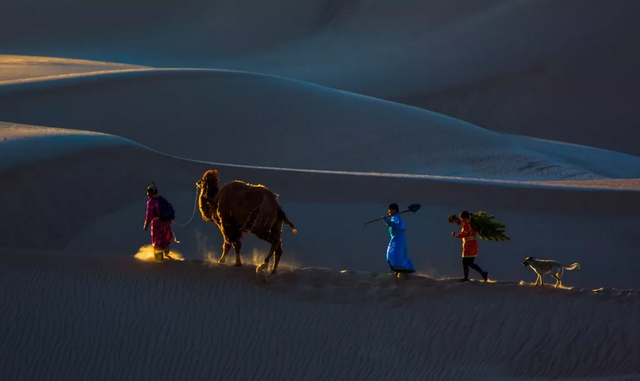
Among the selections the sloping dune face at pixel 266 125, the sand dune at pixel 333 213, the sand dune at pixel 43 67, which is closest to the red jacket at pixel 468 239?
the sand dune at pixel 333 213

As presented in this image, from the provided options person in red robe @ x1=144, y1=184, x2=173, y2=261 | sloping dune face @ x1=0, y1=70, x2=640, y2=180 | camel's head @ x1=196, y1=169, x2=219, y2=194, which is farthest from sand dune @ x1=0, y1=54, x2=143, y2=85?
camel's head @ x1=196, y1=169, x2=219, y2=194

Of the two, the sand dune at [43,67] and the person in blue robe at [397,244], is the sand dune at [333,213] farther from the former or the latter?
the sand dune at [43,67]

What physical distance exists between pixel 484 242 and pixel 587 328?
5.90m

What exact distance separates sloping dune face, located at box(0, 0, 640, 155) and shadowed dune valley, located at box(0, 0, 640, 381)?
19.8 metres

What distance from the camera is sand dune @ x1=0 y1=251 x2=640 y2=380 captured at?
10.9 meters

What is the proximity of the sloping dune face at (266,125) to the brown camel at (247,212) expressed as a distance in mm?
14522

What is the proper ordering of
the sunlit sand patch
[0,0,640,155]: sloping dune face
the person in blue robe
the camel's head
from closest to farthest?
the person in blue robe → the camel's head → the sunlit sand patch → [0,0,640,155]: sloping dune face

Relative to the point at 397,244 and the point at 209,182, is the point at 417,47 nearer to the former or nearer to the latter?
the point at 209,182

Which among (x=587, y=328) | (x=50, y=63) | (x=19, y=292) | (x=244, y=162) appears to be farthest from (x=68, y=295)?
(x=50, y=63)

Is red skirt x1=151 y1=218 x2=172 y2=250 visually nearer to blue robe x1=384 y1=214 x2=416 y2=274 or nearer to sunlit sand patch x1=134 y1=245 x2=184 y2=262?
sunlit sand patch x1=134 y1=245 x2=184 y2=262

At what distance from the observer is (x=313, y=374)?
10.9 m

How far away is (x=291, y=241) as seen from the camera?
55.5 ft

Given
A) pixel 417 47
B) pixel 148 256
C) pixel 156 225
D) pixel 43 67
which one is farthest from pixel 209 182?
pixel 417 47

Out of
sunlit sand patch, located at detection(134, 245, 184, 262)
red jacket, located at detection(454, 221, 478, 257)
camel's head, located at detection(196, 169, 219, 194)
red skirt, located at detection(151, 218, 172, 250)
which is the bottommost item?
sunlit sand patch, located at detection(134, 245, 184, 262)
